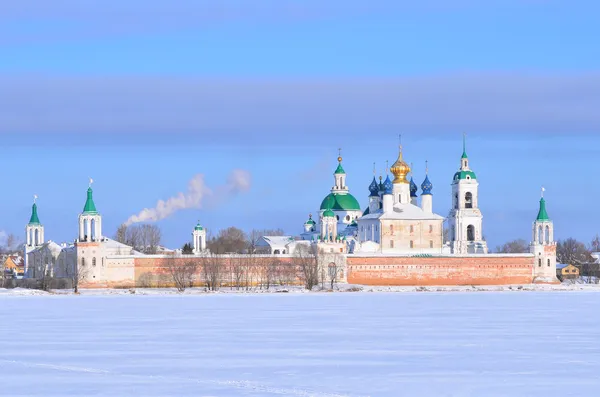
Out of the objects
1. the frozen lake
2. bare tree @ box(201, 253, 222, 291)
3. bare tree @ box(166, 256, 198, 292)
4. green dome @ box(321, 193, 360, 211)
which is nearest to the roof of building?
green dome @ box(321, 193, 360, 211)

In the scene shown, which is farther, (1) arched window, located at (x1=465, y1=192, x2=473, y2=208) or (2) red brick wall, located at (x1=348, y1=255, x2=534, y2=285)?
(1) arched window, located at (x1=465, y1=192, x2=473, y2=208)

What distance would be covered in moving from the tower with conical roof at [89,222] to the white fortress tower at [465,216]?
1937cm

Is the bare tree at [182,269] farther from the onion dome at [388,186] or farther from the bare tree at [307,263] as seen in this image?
the onion dome at [388,186]

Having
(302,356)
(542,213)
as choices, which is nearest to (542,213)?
(542,213)

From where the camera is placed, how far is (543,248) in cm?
6856

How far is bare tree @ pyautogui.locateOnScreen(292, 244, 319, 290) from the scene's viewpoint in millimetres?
60334

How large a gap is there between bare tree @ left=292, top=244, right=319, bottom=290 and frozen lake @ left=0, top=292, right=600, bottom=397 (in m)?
32.9

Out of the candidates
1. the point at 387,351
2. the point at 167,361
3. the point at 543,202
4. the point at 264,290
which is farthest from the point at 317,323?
the point at 543,202

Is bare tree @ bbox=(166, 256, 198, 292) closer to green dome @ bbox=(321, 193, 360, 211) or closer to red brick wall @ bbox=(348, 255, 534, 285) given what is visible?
red brick wall @ bbox=(348, 255, 534, 285)

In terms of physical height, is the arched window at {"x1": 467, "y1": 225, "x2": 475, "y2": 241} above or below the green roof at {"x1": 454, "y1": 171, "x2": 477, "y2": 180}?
below

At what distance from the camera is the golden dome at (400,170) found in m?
70.4

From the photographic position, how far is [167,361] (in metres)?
16.5

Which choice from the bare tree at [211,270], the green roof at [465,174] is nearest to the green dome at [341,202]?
the green roof at [465,174]

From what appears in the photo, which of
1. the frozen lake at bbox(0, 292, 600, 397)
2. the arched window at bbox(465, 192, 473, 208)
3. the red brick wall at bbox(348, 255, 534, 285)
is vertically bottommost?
the frozen lake at bbox(0, 292, 600, 397)
